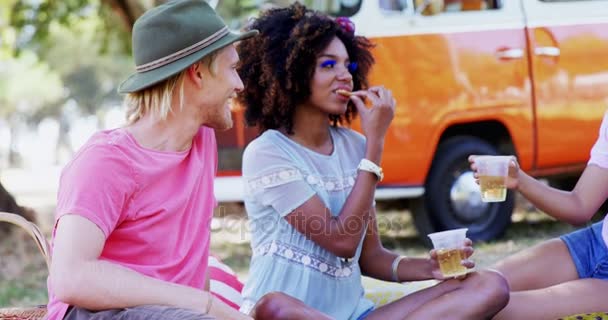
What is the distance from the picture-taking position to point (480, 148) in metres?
7.40

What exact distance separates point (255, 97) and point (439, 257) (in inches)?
42.3

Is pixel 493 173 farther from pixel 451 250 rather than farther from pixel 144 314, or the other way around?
pixel 144 314

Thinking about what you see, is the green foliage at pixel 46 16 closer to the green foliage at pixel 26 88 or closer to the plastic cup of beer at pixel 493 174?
the plastic cup of beer at pixel 493 174

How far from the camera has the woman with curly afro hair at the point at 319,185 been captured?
10.6 feet

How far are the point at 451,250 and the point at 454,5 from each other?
4.26 meters

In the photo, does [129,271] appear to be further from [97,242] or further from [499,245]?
[499,245]

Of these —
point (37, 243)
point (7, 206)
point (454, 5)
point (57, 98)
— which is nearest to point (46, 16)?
point (7, 206)

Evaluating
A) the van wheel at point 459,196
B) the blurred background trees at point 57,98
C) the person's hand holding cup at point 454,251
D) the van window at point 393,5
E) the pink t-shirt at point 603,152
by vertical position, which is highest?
the pink t-shirt at point 603,152

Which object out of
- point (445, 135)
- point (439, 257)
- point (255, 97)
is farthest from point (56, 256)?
point (445, 135)

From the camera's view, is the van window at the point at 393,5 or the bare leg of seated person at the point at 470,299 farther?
the van window at the point at 393,5

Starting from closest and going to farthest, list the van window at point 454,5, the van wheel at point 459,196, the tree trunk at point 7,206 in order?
the van window at point 454,5, the van wheel at point 459,196, the tree trunk at point 7,206

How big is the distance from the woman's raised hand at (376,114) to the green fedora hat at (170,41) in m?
0.91

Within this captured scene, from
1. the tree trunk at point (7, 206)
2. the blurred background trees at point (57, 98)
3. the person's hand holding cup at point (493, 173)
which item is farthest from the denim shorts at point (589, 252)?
the blurred background trees at point (57, 98)

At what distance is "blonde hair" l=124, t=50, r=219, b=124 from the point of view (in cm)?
274
